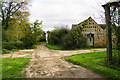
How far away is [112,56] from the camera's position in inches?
216

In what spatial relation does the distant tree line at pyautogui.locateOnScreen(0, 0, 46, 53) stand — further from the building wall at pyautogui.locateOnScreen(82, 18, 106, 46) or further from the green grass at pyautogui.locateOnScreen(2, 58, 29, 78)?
the green grass at pyautogui.locateOnScreen(2, 58, 29, 78)

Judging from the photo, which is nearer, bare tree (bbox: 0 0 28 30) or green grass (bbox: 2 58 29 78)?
green grass (bbox: 2 58 29 78)

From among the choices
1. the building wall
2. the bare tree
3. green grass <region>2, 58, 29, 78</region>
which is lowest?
green grass <region>2, 58, 29, 78</region>

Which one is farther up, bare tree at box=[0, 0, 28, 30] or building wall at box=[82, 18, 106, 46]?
bare tree at box=[0, 0, 28, 30]

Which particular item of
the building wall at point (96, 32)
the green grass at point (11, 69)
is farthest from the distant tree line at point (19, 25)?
the green grass at point (11, 69)

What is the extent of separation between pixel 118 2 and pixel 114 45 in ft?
6.62

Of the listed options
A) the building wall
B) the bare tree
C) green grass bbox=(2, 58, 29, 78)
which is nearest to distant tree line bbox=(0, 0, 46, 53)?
the bare tree

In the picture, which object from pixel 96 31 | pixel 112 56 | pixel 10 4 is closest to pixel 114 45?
pixel 112 56

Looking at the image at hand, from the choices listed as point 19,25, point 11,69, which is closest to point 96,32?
point 19,25

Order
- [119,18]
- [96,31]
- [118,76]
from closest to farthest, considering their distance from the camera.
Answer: [118,76] → [119,18] → [96,31]

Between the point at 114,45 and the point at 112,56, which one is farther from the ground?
the point at 114,45

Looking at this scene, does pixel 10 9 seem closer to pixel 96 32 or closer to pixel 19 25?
pixel 19 25

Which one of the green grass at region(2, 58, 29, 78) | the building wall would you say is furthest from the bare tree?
the green grass at region(2, 58, 29, 78)

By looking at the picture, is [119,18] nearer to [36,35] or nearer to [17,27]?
[36,35]
